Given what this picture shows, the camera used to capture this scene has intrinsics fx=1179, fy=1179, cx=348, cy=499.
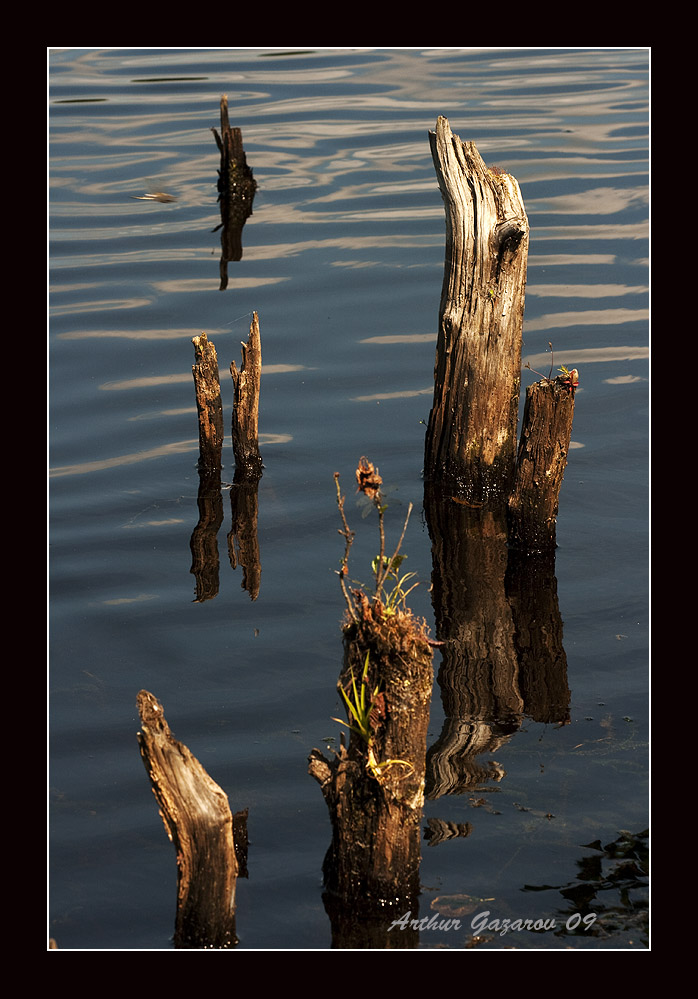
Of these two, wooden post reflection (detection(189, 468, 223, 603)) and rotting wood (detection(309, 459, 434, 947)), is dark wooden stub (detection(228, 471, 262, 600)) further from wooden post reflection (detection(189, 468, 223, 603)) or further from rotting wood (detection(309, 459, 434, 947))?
rotting wood (detection(309, 459, 434, 947))

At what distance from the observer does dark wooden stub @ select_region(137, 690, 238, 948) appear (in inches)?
237

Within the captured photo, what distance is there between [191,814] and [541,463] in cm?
549

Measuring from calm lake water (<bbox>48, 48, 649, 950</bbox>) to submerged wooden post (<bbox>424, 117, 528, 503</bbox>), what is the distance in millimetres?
1084

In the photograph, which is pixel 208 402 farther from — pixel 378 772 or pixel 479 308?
pixel 378 772

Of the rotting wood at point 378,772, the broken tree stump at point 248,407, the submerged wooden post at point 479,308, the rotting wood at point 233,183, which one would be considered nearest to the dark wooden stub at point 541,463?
the submerged wooden post at point 479,308

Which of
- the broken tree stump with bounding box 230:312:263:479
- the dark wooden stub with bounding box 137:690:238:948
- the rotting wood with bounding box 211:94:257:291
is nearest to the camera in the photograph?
the dark wooden stub with bounding box 137:690:238:948

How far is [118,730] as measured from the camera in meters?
8.91

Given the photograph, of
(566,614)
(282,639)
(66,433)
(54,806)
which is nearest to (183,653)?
(282,639)

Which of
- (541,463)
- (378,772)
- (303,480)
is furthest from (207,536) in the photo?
(378,772)

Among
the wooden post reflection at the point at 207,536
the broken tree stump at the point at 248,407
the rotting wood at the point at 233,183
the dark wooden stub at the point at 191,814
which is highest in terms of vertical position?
the rotting wood at the point at 233,183

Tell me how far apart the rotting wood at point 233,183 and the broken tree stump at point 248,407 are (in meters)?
9.62

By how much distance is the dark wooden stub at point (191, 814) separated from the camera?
601cm

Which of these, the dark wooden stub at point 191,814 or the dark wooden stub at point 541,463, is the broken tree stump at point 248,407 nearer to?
the dark wooden stub at point 541,463

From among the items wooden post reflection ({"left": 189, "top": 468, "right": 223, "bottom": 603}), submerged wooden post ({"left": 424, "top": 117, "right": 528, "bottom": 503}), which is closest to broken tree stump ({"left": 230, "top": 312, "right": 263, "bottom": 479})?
wooden post reflection ({"left": 189, "top": 468, "right": 223, "bottom": 603})
